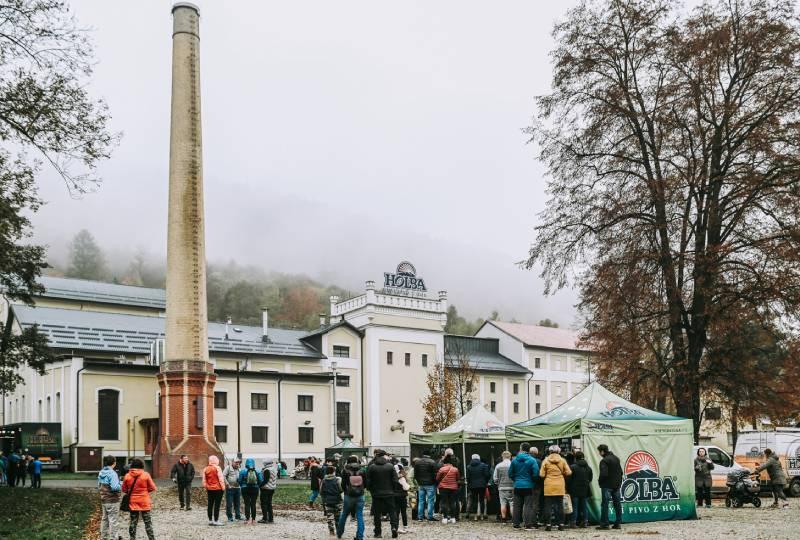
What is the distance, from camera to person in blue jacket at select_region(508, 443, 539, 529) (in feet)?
67.9

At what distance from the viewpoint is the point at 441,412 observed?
67.1 m

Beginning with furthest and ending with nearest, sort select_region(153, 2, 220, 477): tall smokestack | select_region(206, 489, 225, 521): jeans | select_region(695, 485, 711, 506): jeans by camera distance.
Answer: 1. select_region(153, 2, 220, 477): tall smokestack
2. select_region(695, 485, 711, 506): jeans
3. select_region(206, 489, 225, 521): jeans

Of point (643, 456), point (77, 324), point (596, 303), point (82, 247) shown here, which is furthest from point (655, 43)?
point (82, 247)

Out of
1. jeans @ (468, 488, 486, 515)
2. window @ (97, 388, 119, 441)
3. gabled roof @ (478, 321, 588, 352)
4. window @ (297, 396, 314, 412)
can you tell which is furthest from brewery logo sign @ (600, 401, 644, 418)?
gabled roof @ (478, 321, 588, 352)

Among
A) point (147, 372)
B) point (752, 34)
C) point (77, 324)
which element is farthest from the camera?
Answer: point (77, 324)

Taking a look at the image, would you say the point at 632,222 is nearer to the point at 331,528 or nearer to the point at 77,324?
the point at 331,528

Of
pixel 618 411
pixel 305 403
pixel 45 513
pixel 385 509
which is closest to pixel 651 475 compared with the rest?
pixel 618 411

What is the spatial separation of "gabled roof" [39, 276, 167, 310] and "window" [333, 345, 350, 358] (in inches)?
571

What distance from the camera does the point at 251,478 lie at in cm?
2405

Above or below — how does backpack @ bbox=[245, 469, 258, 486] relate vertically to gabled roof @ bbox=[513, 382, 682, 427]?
below

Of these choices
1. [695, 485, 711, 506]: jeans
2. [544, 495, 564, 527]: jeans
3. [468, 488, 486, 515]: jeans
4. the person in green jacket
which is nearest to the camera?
[544, 495, 564, 527]: jeans

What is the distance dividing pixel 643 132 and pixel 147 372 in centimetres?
3664

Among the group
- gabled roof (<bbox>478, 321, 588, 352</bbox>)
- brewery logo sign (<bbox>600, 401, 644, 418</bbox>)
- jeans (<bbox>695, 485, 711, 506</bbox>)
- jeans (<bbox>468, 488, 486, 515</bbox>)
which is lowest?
jeans (<bbox>695, 485, 711, 506</bbox>)

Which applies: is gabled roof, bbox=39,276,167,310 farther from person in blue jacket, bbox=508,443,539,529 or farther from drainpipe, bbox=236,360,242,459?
person in blue jacket, bbox=508,443,539,529
